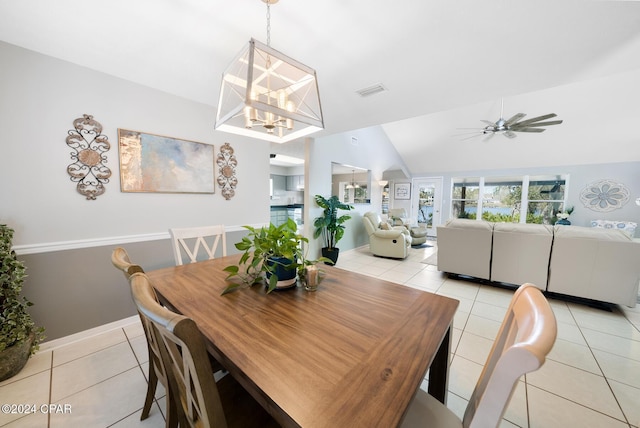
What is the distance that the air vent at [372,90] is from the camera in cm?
224

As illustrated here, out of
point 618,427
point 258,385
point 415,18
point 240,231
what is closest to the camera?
point 258,385

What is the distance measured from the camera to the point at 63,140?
1883mm

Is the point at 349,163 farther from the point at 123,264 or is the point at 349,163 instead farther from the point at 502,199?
the point at 502,199

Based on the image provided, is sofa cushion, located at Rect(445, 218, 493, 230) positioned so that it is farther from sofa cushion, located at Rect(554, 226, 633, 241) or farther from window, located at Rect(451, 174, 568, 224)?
window, located at Rect(451, 174, 568, 224)

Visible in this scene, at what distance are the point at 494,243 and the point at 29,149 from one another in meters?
4.93

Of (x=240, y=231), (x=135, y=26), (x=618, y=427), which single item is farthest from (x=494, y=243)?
(x=135, y=26)

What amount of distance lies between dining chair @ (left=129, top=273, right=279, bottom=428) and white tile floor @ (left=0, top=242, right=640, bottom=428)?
78cm

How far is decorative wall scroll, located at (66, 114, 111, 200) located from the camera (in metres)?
1.93

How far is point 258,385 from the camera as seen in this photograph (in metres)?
0.64

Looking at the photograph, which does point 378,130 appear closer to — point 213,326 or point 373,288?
point 373,288

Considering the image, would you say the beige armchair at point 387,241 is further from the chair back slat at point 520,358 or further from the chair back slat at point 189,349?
the chair back slat at point 189,349

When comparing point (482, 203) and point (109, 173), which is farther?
point (482, 203)

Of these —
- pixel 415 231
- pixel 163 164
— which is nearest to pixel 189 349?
pixel 163 164

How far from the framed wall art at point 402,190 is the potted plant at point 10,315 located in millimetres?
7609
